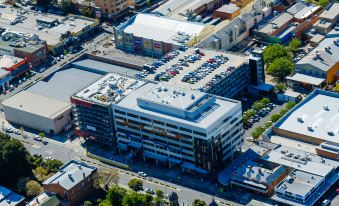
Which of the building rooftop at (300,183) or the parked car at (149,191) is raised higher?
the building rooftop at (300,183)

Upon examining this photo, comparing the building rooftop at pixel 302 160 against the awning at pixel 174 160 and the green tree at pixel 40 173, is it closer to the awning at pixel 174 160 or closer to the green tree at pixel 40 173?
the awning at pixel 174 160

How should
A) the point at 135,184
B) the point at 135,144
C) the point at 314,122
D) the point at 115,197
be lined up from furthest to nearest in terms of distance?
1. the point at 314,122
2. the point at 135,144
3. the point at 135,184
4. the point at 115,197

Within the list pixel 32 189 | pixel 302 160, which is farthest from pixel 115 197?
pixel 302 160

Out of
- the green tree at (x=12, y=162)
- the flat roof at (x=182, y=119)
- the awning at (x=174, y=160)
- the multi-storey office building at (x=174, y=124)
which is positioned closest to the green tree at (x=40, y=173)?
the green tree at (x=12, y=162)

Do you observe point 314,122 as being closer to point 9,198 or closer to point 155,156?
point 155,156

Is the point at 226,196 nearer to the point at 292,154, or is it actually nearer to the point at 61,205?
the point at 292,154

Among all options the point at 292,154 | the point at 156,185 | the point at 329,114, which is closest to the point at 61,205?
the point at 156,185
